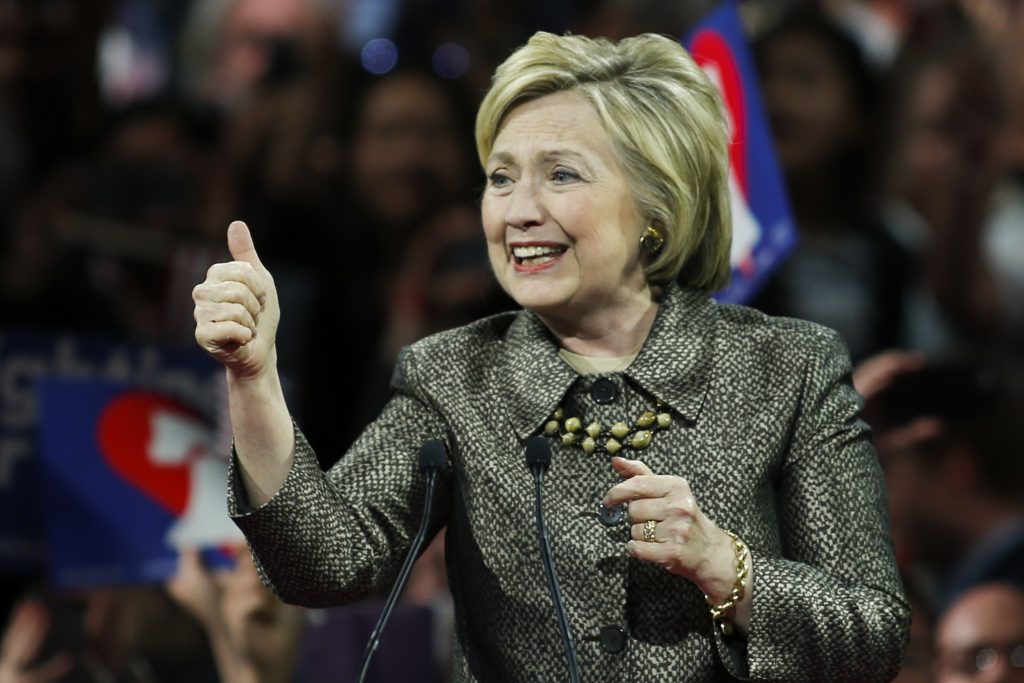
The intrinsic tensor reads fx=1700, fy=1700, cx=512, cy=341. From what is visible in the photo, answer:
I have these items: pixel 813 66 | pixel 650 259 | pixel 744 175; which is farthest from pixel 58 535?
pixel 813 66

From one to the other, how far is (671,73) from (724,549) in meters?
0.60

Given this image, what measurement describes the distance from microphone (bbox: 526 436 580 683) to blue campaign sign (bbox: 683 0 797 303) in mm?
1382

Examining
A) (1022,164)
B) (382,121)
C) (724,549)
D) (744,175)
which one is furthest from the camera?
(382,121)

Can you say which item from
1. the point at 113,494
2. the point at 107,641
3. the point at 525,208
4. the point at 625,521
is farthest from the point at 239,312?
the point at 107,641

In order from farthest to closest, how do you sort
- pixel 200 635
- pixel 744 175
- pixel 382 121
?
pixel 382 121 < pixel 200 635 < pixel 744 175

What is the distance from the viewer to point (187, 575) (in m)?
3.46

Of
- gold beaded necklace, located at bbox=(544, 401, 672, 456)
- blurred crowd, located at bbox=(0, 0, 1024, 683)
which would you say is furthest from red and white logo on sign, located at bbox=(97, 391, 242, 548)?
gold beaded necklace, located at bbox=(544, 401, 672, 456)

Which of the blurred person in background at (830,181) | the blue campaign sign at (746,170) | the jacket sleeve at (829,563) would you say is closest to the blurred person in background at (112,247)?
the blurred person in background at (830,181)

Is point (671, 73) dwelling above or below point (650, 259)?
above

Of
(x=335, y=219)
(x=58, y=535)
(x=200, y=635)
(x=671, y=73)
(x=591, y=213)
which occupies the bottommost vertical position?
(x=200, y=635)

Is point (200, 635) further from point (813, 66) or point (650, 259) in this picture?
point (813, 66)

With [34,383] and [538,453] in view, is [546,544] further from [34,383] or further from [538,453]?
[34,383]

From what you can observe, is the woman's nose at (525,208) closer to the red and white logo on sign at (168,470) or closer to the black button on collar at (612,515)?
the black button on collar at (612,515)

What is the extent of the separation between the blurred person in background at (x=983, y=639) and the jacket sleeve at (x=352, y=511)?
177 cm
